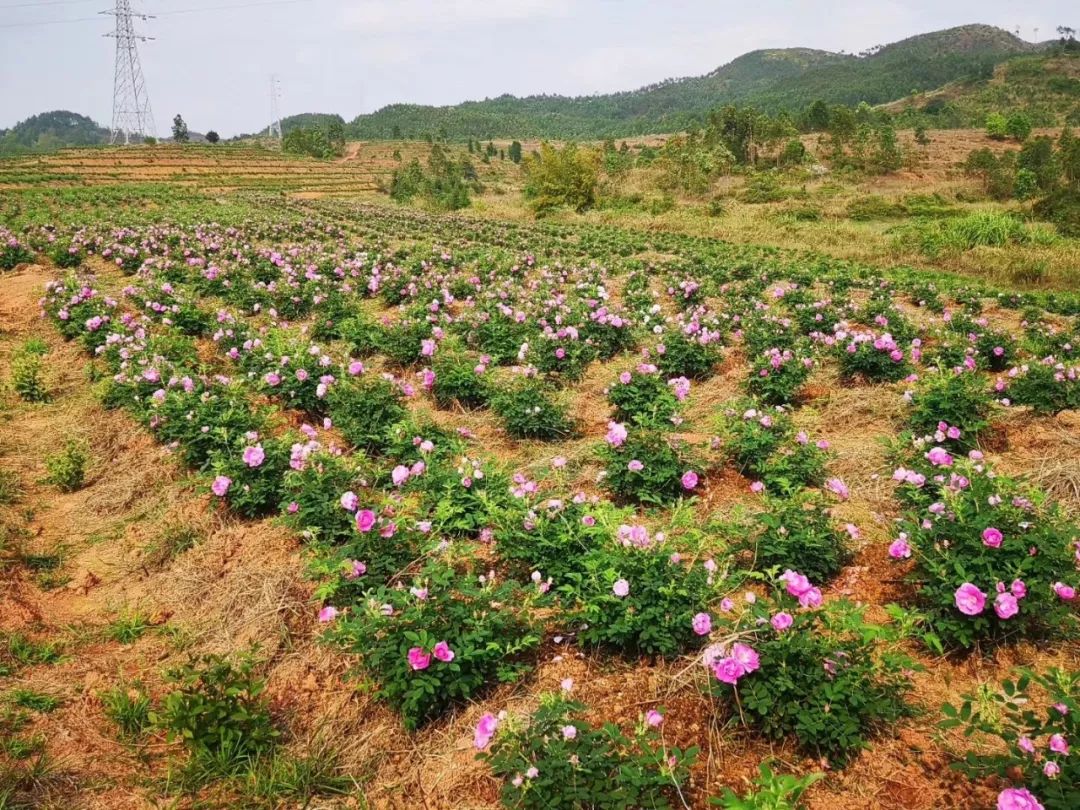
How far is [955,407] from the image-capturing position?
14.8 ft

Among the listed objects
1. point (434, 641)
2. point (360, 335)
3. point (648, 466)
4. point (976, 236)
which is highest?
point (976, 236)

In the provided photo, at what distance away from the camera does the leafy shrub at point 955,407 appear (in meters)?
4.48

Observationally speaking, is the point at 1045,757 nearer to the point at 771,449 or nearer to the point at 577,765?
the point at 577,765

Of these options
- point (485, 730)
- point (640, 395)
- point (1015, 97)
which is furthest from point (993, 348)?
point (1015, 97)

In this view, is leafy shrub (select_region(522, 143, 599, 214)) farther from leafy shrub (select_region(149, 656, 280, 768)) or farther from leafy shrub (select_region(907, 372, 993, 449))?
leafy shrub (select_region(149, 656, 280, 768))

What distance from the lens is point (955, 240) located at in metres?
15.4

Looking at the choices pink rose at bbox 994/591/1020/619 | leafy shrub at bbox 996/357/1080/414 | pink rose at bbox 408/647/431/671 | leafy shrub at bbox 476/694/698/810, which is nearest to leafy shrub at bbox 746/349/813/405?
leafy shrub at bbox 996/357/1080/414

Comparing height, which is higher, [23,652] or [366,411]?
[366,411]

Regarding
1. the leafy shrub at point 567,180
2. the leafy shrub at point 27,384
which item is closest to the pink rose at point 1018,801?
the leafy shrub at point 27,384

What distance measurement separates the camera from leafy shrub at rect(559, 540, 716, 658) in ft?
8.47

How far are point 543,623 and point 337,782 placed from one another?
40.7 inches

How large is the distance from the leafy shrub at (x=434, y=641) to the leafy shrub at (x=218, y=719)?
16.3 inches

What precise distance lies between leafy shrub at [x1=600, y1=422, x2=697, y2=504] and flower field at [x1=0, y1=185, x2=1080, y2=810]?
0.02 meters

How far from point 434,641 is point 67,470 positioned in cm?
392
